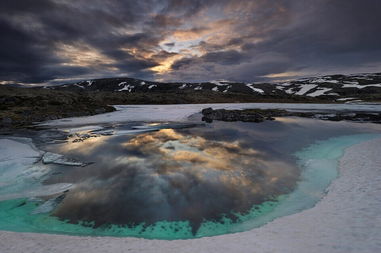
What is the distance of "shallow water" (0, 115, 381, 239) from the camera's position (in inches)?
276

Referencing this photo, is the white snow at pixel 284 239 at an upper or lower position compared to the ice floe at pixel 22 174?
lower

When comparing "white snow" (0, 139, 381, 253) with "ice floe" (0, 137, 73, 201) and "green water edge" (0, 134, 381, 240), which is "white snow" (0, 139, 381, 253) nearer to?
"green water edge" (0, 134, 381, 240)

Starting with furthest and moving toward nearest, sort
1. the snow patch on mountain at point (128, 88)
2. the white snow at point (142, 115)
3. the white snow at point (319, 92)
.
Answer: the snow patch on mountain at point (128, 88), the white snow at point (319, 92), the white snow at point (142, 115)

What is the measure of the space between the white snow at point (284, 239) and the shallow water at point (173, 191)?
0.57 meters

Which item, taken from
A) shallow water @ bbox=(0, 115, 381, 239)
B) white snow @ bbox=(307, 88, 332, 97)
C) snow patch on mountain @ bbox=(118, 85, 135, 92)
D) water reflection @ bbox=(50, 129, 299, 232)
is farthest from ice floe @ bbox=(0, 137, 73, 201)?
snow patch on mountain @ bbox=(118, 85, 135, 92)

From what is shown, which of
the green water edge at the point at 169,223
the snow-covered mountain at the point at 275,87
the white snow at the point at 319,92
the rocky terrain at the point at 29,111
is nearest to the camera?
the green water edge at the point at 169,223

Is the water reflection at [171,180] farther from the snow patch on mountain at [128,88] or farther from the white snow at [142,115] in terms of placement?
the snow patch on mountain at [128,88]

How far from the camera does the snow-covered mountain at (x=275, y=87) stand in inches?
4564

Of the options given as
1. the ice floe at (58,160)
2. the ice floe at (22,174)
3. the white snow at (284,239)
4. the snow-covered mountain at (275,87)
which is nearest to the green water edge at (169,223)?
the white snow at (284,239)

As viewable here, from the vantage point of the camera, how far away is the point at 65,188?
373 inches

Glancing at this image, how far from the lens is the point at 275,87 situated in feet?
487

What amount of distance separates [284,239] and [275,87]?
6241 inches

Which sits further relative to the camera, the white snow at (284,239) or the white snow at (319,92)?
the white snow at (319,92)

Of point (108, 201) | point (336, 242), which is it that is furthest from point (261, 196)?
point (108, 201)
